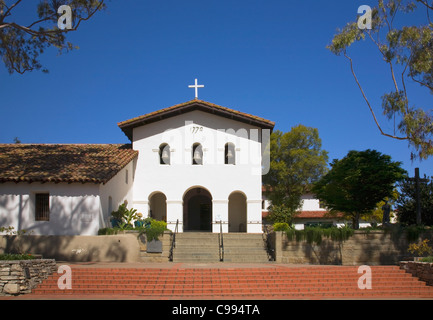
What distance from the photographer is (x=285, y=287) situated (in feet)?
48.5

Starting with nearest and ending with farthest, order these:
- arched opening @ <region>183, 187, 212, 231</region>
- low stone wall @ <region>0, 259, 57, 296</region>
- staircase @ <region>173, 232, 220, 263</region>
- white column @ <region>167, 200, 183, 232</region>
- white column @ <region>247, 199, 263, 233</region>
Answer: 1. low stone wall @ <region>0, 259, 57, 296</region>
2. staircase @ <region>173, 232, 220, 263</region>
3. white column @ <region>247, 199, 263, 233</region>
4. white column @ <region>167, 200, 183, 232</region>
5. arched opening @ <region>183, 187, 212, 231</region>

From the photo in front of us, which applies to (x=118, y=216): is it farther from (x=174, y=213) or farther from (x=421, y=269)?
(x=421, y=269)

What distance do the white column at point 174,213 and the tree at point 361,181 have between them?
1039 centimetres

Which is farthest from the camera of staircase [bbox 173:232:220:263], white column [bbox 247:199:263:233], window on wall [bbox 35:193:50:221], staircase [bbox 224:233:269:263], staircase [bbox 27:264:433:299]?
white column [bbox 247:199:263:233]

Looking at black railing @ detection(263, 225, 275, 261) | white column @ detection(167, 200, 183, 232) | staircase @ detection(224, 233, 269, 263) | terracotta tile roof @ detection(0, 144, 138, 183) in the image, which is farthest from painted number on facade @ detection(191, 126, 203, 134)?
black railing @ detection(263, 225, 275, 261)

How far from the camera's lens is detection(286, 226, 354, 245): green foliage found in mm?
20922

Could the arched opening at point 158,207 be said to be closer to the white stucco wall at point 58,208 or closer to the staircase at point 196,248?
the staircase at point 196,248

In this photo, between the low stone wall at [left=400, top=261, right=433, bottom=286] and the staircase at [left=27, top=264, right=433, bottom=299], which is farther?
the low stone wall at [left=400, top=261, right=433, bottom=286]

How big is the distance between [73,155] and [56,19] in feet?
26.2

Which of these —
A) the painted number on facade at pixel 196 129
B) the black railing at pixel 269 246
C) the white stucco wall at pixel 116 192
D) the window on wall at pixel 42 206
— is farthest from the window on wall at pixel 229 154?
the window on wall at pixel 42 206

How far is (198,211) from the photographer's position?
29.0 meters

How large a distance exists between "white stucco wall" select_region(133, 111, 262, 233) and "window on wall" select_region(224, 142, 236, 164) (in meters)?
0.29

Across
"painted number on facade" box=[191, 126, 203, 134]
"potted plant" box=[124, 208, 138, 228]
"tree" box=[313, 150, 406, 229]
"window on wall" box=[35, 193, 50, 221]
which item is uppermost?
"painted number on facade" box=[191, 126, 203, 134]

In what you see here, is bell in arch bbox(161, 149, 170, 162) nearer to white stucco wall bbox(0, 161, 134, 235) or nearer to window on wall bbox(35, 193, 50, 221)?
white stucco wall bbox(0, 161, 134, 235)
